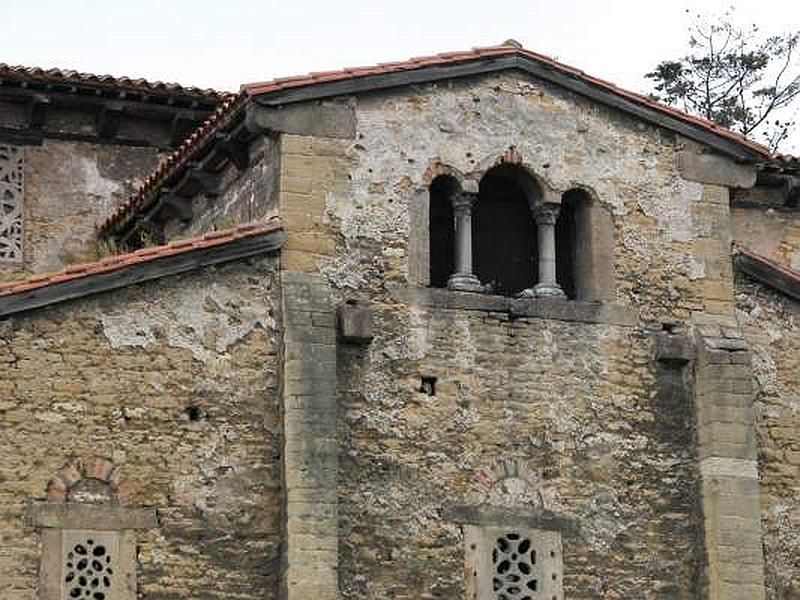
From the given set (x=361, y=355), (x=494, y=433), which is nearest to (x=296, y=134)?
(x=361, y=355)

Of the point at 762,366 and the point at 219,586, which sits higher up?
the point at 762,366

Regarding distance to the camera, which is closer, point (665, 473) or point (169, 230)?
point (665, 473)

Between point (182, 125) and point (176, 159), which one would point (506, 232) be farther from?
point (182, 125)

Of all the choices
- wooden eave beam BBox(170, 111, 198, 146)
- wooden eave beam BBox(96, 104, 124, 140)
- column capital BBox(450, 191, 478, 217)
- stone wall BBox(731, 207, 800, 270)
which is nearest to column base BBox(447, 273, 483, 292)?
column capital BBox(450, 191, 478, 217)

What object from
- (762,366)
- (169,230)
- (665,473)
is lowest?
(665,473)

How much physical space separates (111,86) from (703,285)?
697cm

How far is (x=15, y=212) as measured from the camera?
2108cm

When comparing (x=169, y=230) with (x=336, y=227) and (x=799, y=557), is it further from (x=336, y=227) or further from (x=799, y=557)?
(x=799, y=557)

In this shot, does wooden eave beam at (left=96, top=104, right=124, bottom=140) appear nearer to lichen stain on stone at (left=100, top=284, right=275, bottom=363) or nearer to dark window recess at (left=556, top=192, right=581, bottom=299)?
lichen stain on stone at (left=100, top=284, right=275, bottom=363)

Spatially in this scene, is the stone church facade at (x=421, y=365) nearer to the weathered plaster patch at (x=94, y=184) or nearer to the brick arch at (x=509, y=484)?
the brick arch at (x=509, y=484)

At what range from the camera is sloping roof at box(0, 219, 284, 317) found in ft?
51.3

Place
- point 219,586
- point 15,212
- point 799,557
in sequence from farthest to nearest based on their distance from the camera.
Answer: point 15,212 → point 799,557 → point 219,586

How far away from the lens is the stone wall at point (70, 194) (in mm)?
21109

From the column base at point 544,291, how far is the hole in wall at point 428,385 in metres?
1.33
